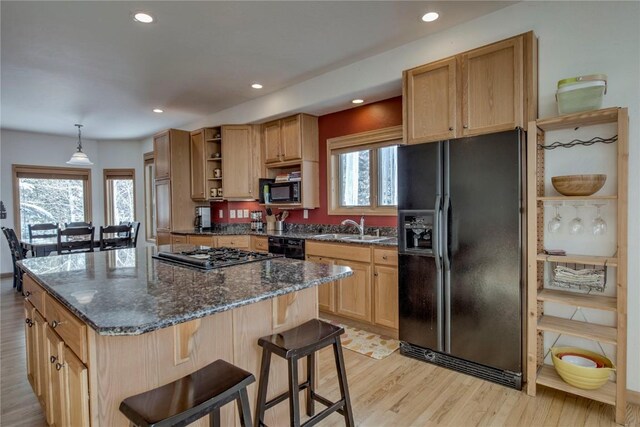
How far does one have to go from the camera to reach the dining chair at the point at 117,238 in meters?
5.07

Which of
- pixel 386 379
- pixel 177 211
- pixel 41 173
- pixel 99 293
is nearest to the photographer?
pixel 99 293

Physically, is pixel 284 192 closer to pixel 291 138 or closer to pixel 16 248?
pixel 291 138

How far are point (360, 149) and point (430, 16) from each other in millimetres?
1678

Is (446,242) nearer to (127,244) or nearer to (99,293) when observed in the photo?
(99,293)

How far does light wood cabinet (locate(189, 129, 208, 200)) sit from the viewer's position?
520 cm

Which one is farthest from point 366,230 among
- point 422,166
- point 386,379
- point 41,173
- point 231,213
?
point 41,173

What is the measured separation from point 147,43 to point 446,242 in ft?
9.72

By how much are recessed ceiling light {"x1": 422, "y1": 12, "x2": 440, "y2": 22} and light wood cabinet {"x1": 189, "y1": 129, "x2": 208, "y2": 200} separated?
3635 millimetres

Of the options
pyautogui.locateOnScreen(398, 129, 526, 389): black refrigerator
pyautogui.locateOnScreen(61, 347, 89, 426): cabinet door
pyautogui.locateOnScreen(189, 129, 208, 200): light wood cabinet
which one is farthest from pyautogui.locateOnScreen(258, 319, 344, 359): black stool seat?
pyautogui.locateOnScreen(189, 129, 208, 200): light wood cabinet

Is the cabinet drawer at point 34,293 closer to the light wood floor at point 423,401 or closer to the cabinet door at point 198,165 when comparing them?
the light wood floor at point 423,401

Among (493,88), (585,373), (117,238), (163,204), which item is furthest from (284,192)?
(585,373)

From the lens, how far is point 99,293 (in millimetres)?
1492

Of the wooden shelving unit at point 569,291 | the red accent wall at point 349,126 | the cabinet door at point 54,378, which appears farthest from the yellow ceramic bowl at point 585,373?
the cabinet door at point 54,378

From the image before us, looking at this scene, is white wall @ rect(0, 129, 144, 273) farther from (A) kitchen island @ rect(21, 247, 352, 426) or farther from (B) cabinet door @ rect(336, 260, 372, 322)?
(B) cabinet door @ rect(336, 260, 372, 322)
